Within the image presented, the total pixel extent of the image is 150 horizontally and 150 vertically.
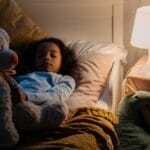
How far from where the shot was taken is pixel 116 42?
2490 millimetres

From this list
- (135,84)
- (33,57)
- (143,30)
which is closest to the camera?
(135,84)

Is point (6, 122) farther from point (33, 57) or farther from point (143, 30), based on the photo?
point (143, 30)

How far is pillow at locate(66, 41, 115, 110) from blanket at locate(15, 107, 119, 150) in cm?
16

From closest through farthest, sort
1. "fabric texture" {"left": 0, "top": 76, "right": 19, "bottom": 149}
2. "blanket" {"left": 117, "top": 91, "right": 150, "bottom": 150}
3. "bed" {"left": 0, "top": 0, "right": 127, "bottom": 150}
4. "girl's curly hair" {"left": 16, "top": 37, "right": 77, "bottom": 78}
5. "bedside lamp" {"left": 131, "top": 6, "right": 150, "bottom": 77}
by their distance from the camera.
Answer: "fabric texture" {"left": 0, "top": 76, "right": 19, "bottom": 149} → "bed" {"left": 0, "top": 0, "right": 127, "bottom": 150} → "blanket" {"left": 117, "top": 91, "right": 150, "bottom": 150} → "bedside lamp" {"left": 131, "top": 6, "right": 150, "bottom": 77} → "girl's curly hair" {"left": 16, "top": 37, "right": 77, "bottom": 78}

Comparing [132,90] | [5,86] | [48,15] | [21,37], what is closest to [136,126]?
[132,90]

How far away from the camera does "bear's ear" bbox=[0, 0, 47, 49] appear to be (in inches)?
89.8

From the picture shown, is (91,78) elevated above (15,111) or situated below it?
below

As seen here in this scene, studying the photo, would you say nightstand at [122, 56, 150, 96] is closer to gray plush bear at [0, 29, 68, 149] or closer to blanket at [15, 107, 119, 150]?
blanket at [15, 107, 119, 150]

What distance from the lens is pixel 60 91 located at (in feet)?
6.23

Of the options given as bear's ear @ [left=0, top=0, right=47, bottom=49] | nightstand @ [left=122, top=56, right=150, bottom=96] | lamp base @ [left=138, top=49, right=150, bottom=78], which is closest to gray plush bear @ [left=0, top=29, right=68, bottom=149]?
nightstand @ [left=122, top=56, right=150, bottom=96]

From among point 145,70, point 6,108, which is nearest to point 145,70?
point 145,70

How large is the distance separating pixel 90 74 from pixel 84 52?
0.20 m

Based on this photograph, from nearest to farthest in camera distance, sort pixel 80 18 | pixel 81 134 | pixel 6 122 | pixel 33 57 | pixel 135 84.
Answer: pixel 6 122, pixel 81 134, pixel 135 84, pixel 33 57, pixel 80 18

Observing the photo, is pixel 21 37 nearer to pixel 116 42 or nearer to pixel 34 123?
pixel 116 42
